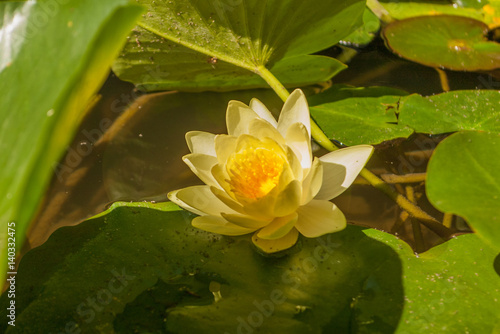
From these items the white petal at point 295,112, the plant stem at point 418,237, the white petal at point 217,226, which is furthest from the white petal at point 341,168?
the plant stem at point 418,237

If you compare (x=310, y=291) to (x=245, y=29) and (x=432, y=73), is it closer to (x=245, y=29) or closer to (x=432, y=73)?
(x=245, y=29)

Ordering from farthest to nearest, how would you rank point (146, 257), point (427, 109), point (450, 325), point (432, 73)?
point (432, 73), point (427, 109), point (146, 257), point (450, 325)

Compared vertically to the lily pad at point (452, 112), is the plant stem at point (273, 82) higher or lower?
higher

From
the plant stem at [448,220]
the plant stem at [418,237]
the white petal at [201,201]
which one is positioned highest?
the white petal at [201,201]

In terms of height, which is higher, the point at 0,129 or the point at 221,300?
the point at 0,129

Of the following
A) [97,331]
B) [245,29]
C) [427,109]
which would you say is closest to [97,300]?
[97,331]

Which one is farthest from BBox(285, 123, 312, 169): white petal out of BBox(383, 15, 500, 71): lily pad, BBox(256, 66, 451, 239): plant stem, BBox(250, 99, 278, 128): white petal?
BBox(383, 15, 500, 71): lily pad

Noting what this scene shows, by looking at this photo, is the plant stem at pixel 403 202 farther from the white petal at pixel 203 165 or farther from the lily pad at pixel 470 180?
the white petal at pixel 203 165

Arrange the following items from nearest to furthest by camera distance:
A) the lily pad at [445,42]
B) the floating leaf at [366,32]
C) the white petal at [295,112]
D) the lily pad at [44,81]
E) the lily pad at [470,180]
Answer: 1. the lily pad at [44,81]
2. the lily pad at [470,180]
3. the white petal at [295,112]
4. the lily pad at [445,42]
5. the floating leaf at [366,32]
